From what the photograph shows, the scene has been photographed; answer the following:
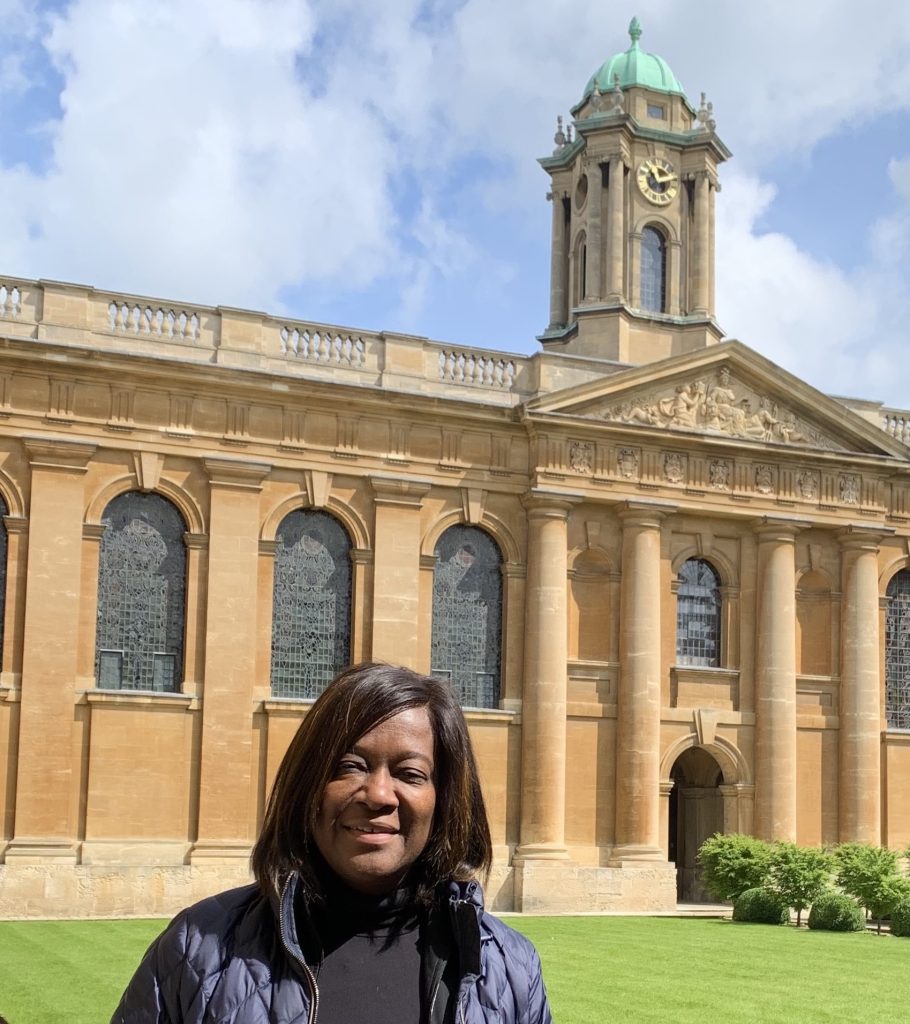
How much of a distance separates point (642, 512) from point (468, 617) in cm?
475

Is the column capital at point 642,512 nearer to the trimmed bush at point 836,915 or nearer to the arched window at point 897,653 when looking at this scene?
the arched window at point 897,653

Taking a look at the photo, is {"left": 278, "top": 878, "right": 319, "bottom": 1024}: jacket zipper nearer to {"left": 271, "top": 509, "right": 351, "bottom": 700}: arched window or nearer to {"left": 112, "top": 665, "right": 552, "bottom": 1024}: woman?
{"left": 112, "top": 665, "right": 552, "bottom": 1024}: woman

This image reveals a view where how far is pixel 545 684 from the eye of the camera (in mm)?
34031

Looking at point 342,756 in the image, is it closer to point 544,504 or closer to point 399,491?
point 399,491

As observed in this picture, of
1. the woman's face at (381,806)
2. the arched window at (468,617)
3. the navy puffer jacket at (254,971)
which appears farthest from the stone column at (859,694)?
the woman's face at (381,806)

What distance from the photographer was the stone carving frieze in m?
35.8

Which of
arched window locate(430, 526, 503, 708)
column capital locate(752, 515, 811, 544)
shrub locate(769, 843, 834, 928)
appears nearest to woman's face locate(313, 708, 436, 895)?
shrub locate(769, 843, 834, 928)

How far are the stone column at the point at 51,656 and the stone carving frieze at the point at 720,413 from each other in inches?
477

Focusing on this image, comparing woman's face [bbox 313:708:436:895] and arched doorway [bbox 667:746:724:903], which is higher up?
woman's face [bbox 313:708:436:895]

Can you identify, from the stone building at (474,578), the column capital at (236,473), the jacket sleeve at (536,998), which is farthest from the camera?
the column capital at (236,473)

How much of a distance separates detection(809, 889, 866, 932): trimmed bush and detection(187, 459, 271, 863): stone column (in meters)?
11.2

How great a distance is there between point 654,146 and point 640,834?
18.8 meters

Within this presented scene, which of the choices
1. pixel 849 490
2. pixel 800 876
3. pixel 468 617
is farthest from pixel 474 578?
pixel 849 490

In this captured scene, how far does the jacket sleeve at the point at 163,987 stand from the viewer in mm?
3621
